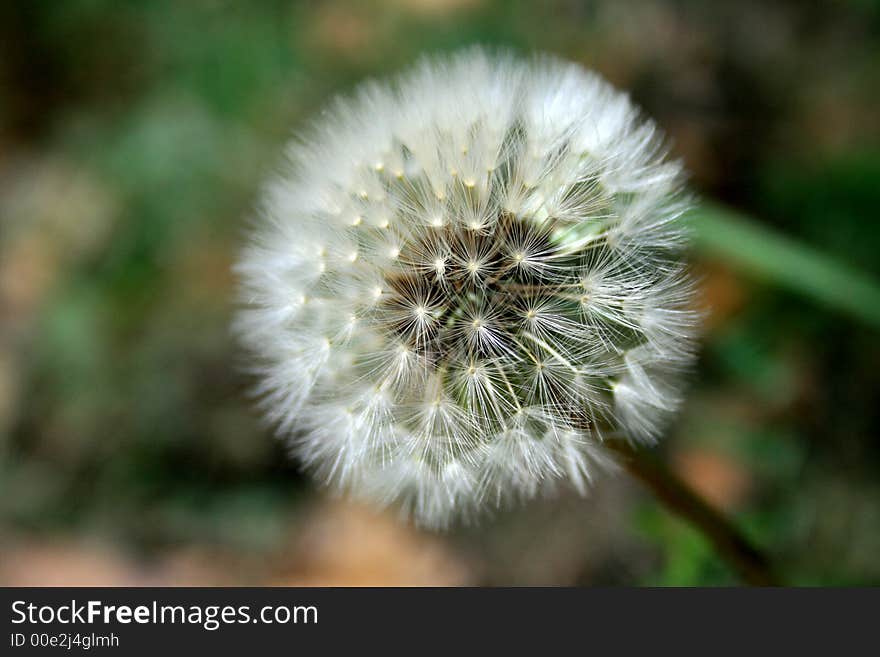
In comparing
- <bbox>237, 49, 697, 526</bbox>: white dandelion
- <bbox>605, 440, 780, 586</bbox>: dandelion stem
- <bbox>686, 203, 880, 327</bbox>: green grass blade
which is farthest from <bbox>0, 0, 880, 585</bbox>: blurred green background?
<bbox>237, 49, 697, 526</bbox>: white dandelion

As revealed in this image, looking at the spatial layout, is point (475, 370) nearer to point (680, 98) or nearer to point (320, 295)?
point (320, 295)

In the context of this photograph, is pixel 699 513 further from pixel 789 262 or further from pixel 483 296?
pixel 789 262

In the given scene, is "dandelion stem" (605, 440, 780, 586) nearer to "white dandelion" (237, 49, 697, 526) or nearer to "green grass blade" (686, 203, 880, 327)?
"white dandelion" (237, 49, 697, 526)

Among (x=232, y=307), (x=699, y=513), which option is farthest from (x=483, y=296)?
(x=232, y=307)

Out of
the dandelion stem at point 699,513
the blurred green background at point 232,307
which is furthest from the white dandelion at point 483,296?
the blurred green background at point 232,307

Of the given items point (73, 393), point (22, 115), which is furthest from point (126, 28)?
point (73, 393)

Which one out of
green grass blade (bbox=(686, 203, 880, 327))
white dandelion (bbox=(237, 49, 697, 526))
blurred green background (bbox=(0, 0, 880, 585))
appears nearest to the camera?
white dandelion (bbox=(237, 49, 697, 526))

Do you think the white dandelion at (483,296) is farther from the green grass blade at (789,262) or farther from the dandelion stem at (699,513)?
the green grass blade at (789,262)
